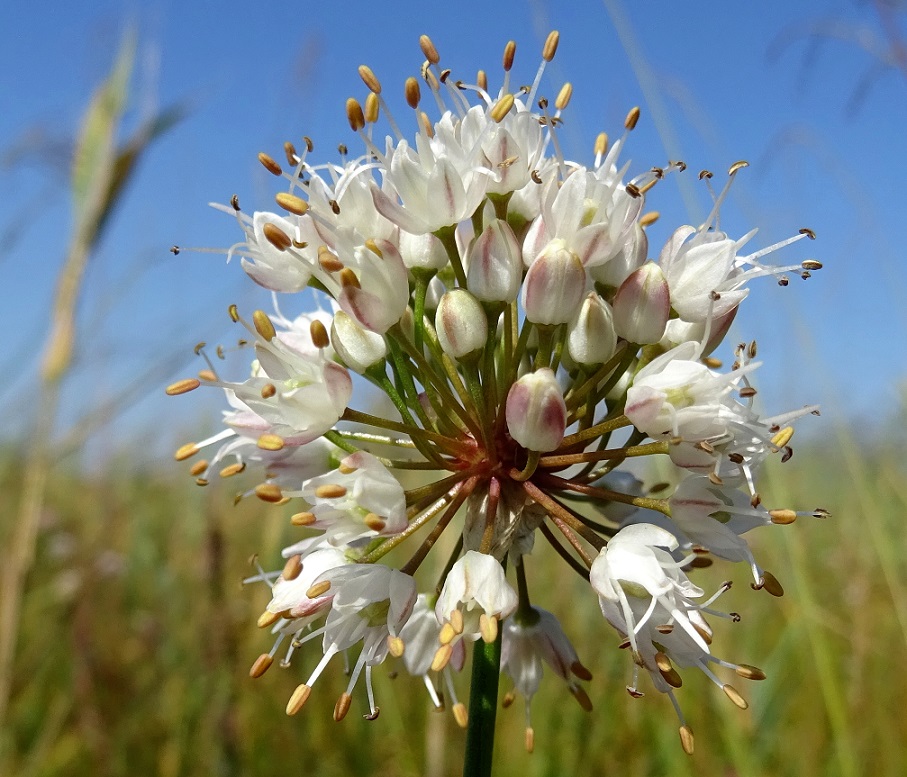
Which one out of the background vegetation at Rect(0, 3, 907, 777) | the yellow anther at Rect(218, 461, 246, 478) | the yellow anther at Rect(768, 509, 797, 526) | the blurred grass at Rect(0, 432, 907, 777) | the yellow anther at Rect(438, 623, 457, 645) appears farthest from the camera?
the blurred grass at Rect(0, 432, 907, 777)

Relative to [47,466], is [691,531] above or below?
below

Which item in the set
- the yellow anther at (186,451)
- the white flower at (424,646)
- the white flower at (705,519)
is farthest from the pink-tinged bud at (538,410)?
the yellow anther at (186,451)

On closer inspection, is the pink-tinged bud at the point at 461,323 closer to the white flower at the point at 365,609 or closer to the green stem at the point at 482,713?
the white flower at the point at 365,609

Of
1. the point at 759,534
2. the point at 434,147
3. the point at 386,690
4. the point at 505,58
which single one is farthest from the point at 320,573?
the point at 759,534

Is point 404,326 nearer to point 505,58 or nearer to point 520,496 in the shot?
point 520,496

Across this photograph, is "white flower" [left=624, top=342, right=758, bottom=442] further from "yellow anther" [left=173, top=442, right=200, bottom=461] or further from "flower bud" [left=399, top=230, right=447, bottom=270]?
"yellow anther" [left=173, top=442, right=200, bottom=461]

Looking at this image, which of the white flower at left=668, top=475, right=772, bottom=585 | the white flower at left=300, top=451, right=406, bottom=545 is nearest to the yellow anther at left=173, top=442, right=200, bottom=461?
the white flower at left=300, top=451, right=406, bottom=545
